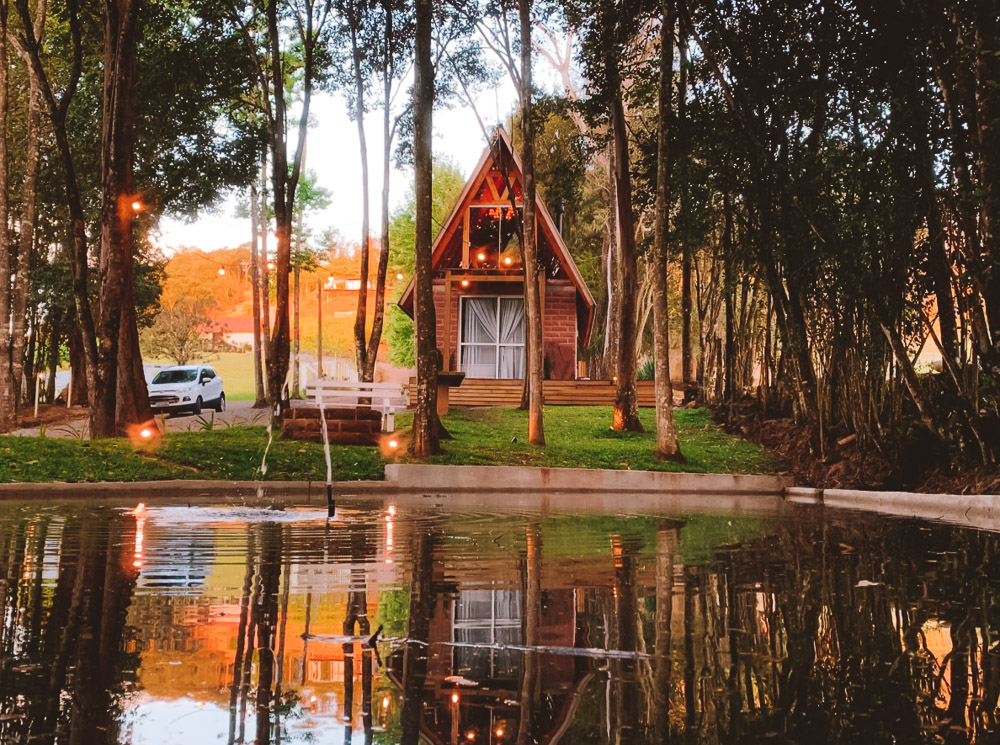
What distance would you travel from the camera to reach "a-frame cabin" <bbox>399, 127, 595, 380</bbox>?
37375 millimetres

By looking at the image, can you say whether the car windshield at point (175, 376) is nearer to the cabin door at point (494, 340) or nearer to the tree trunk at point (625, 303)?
the cabin door at point (494, 340)

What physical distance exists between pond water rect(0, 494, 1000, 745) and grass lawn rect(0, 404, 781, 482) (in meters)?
7.12

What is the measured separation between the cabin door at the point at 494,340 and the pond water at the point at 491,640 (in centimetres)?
2988

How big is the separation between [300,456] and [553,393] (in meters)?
18.0

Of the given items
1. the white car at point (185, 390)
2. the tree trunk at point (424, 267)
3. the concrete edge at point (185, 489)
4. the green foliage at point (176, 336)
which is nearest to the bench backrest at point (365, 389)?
the tree trunk at point (424, 267)

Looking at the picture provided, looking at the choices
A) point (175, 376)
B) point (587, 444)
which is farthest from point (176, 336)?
point (587, 444)

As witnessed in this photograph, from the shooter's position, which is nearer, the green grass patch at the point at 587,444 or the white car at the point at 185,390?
→ the green grass patch at the point at 587,444

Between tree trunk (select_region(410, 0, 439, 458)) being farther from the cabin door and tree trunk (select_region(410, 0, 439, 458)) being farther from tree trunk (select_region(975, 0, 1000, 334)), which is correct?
the cabin door

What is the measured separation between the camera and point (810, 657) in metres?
4.71

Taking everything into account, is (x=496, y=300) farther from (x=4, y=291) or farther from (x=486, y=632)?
(x=486, y=632)

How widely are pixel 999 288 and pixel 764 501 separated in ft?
16.4

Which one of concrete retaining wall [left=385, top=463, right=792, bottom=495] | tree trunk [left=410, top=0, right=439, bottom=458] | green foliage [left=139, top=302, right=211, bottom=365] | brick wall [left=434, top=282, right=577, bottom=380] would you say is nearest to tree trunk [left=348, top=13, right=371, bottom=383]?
brick wall [left=434, top=282, right=577, bottom=380]

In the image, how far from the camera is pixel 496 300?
39844mm

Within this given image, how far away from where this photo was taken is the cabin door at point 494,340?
130ft
